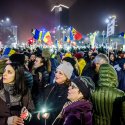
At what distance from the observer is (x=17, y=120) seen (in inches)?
153

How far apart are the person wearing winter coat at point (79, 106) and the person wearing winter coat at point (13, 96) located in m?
0.54

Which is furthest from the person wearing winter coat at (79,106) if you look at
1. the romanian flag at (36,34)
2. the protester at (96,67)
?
the romanian flag at (36,34)

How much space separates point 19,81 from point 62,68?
3.03ft

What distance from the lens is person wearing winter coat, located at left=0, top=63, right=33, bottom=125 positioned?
13.1 ft

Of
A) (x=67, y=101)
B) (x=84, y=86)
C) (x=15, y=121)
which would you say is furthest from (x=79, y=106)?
(x=67, y=101)

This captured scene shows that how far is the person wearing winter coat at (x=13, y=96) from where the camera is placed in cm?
399

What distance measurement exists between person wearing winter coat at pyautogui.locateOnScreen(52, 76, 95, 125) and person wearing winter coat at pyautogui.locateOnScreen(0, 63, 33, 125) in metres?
0.54

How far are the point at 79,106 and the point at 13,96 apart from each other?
1.12m

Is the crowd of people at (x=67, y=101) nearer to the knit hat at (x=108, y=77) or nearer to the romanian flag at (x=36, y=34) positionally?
the knit hat at (x=108, y=77)

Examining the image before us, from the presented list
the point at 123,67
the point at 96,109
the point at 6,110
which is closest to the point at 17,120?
the point at 6,110

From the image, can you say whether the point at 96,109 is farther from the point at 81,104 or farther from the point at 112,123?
the point at 81,104

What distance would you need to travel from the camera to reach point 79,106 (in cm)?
356

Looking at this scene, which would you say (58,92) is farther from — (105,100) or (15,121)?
(15,121)

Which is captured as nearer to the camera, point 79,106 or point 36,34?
point 79,106
